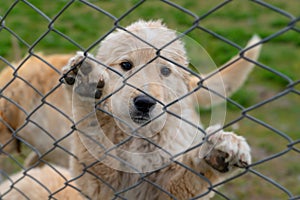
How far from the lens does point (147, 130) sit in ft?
8.34

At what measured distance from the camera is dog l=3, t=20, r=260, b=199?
2184 millimetres

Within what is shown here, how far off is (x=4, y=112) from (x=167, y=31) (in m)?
1.97

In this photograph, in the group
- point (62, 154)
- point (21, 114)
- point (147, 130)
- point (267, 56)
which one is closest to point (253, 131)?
point (267, 56)

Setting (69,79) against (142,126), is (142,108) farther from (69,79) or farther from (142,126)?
(69,79)

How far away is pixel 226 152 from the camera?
2.09 metres

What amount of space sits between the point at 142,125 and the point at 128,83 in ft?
0.76

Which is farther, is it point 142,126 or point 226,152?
point 142,126

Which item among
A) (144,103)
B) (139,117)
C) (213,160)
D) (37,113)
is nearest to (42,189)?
(37,113)

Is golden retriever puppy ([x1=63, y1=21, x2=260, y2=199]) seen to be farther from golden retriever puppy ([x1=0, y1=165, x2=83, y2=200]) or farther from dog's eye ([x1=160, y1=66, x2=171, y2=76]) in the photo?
golden retriever puppy ([x1=0, y1=165, x2=83, y2=200])

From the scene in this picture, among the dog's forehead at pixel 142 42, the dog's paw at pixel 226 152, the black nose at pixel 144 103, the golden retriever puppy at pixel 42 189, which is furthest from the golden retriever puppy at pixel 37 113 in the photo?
the dog's paw at pixel 226 152

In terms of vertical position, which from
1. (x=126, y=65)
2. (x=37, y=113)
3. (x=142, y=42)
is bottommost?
(x=126, y=65)

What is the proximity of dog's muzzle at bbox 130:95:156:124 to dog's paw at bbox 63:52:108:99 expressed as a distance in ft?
0.60

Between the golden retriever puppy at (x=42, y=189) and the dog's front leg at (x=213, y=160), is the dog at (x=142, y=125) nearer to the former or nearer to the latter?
the dog's front leg at (x=213, y=160)

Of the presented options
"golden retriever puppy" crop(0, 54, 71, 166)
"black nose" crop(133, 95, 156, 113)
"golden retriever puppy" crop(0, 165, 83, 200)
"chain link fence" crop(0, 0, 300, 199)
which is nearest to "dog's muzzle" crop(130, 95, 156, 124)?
"black nose" crop(133, 95, 156, 113)
